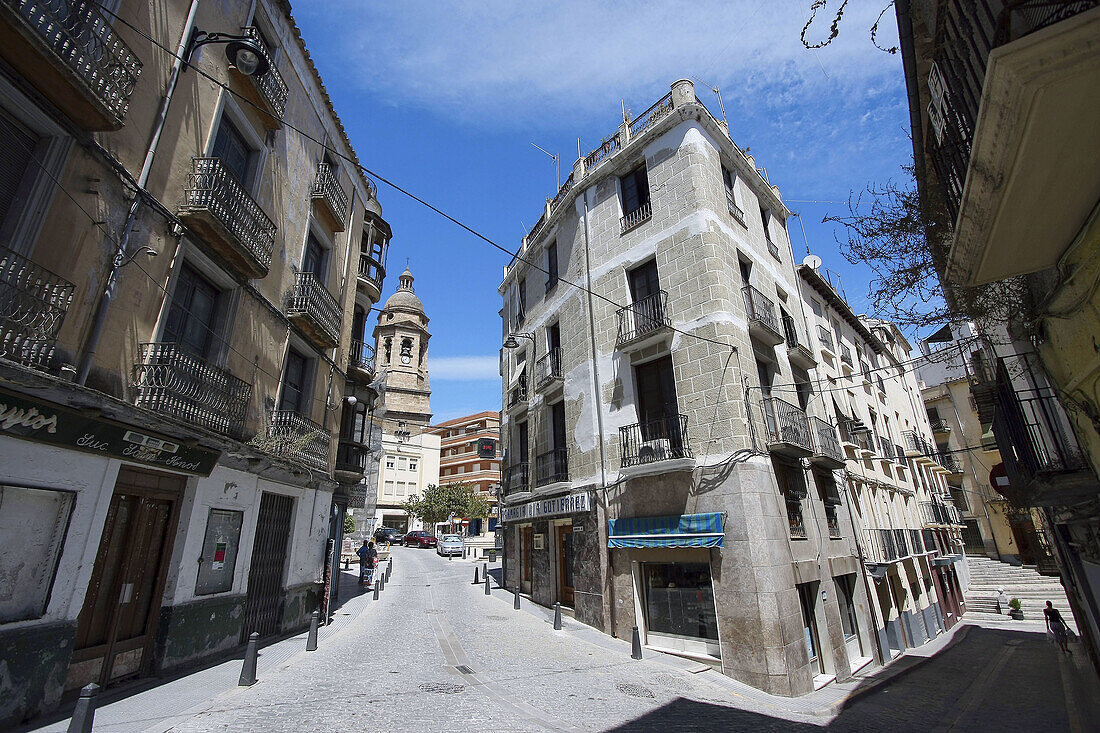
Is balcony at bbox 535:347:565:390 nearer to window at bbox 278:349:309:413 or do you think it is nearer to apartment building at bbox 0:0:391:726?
apartment building at bbox 0:0:391:726

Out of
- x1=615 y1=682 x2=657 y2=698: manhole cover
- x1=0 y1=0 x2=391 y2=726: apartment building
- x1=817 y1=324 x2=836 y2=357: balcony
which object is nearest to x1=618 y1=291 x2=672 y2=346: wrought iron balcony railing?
x1=615 y1=682 x2=657 y2=698: manhole cover

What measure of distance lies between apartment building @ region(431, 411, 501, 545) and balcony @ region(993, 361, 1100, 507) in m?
45.4

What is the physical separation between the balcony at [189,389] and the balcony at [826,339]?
19204mm

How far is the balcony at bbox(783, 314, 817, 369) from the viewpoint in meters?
14.5

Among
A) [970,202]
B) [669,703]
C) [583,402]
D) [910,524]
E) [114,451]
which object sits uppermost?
[583,402]

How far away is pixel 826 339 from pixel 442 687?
18.7 m

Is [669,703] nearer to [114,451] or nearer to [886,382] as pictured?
[114,451]

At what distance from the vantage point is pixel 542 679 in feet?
28.1

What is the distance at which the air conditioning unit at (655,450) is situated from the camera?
1205 cm

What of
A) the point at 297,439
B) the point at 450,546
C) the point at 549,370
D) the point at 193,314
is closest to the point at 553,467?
the point at 549,370

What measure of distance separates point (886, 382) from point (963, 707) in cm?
1781

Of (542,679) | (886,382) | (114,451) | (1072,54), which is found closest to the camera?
(1072,54)

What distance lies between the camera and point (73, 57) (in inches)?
225

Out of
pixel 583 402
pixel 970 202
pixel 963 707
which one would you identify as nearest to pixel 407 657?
pixel 583 402
